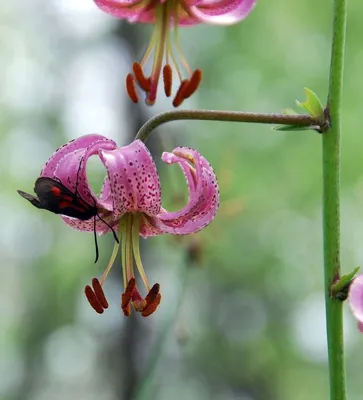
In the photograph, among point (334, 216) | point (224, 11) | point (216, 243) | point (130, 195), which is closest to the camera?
point (334, 216)

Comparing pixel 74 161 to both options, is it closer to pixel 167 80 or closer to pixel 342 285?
pixel 167 80

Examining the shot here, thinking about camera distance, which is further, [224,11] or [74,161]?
[224,11]

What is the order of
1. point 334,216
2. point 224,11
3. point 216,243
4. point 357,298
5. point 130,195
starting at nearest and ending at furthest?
1. point 357,298
2. point 334,216
3. point 130,195
4. point 224,11
5. point 216,243

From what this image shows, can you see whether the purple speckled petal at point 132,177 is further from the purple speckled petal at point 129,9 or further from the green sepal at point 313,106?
the purple speckled petal at point 129,9

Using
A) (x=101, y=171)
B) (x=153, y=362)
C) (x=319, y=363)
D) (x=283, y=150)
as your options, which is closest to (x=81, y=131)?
(x=101, y=171)

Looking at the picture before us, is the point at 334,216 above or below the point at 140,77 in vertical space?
below

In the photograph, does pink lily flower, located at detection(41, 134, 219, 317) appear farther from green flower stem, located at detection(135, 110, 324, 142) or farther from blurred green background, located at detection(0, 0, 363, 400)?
blurred green background, located at detection(0, 0, 363, 400)

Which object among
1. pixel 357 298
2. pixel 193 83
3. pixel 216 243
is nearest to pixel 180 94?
pixel 193 83
